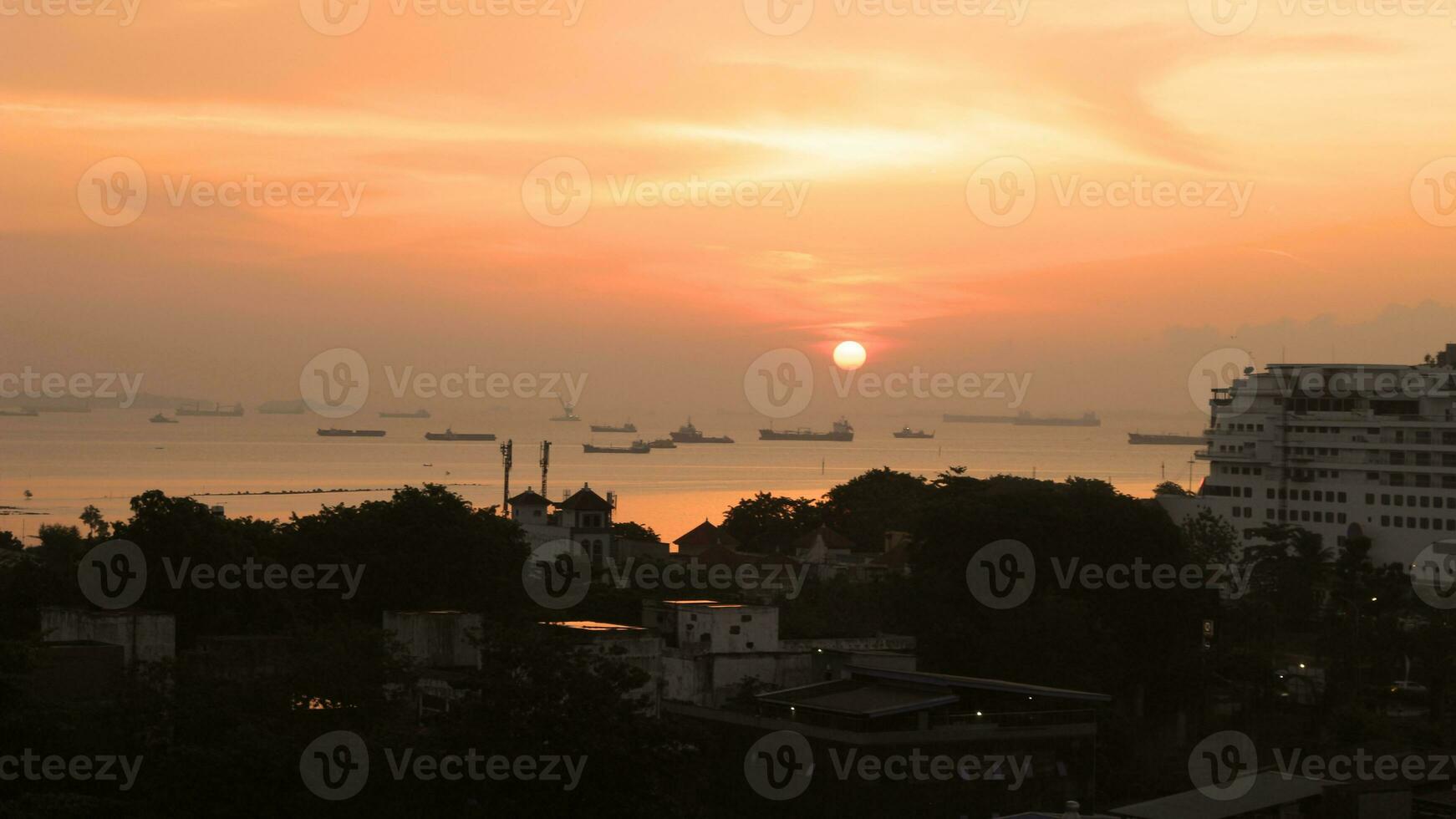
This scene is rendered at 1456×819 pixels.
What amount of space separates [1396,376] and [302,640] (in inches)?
1676

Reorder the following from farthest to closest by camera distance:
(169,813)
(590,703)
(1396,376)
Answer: (1396,376)
(590,703)
(169,813)

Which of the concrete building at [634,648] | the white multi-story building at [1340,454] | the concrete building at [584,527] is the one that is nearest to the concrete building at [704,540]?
the concrete building at [584,527]

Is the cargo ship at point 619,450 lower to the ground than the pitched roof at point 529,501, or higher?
higher

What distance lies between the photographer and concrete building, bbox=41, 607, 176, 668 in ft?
53.2

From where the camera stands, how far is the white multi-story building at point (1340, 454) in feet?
156

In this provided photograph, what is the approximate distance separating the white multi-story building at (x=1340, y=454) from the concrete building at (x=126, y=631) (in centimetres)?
4014

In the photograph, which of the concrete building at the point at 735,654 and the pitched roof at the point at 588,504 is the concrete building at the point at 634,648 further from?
the pitched roof at the point at 588,504

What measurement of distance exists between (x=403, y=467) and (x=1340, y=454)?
83871 mm

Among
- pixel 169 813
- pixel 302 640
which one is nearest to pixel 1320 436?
pixel 302 640

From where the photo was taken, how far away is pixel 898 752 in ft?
53.7

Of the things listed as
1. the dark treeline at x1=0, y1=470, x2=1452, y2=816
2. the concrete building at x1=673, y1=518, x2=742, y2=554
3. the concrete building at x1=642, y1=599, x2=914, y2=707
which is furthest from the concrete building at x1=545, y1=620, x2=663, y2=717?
the concrete building at x1=673, y1=518, x2=742, y2=554

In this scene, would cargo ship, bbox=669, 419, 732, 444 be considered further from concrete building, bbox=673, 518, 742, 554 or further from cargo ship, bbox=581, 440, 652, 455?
concrete building, bbox=673, 518, 742, 554

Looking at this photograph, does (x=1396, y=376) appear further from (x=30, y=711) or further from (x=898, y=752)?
(x=30, y=711)

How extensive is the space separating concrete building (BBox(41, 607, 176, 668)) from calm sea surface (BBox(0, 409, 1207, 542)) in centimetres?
4621
